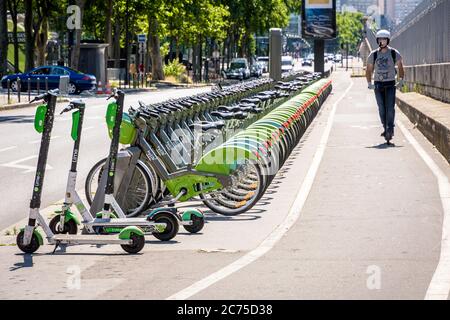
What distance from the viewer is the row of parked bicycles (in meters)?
10.3

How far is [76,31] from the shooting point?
212ft

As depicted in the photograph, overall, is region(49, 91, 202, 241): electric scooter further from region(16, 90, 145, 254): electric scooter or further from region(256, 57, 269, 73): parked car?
region(256, 57, 269, 73): parked car

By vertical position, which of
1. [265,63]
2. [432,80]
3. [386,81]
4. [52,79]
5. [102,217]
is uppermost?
[386,81]

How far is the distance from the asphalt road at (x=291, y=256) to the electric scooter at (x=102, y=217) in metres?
0.16

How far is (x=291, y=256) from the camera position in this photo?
9.77 metres

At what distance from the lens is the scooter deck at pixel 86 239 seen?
1008cm

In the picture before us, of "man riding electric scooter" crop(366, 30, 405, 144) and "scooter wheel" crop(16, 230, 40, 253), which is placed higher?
"man riding electric scooter" crop(366, 30, 405, 144)

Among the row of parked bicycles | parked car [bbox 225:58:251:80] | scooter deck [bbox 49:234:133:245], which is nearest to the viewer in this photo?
scooter deck [bbox 49:234:133:245]

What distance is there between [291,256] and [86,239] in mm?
1756

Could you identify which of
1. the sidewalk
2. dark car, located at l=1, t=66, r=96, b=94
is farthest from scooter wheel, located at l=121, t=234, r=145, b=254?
dark car, located at l=1, t=66, r=96, b=94

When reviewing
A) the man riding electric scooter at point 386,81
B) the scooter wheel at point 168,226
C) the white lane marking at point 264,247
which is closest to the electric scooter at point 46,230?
the scooter wheel at point 168,226

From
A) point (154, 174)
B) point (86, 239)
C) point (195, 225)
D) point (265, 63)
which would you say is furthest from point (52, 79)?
point (265, 63)

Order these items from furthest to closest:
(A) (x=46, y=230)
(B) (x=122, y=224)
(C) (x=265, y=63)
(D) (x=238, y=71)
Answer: (C) (x=265, y=63) → (D) (x=238, y=71) → (B) (x=122, y=224) → (A) (x=46, y=230)

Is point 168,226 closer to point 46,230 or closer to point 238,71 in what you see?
point 46,230
